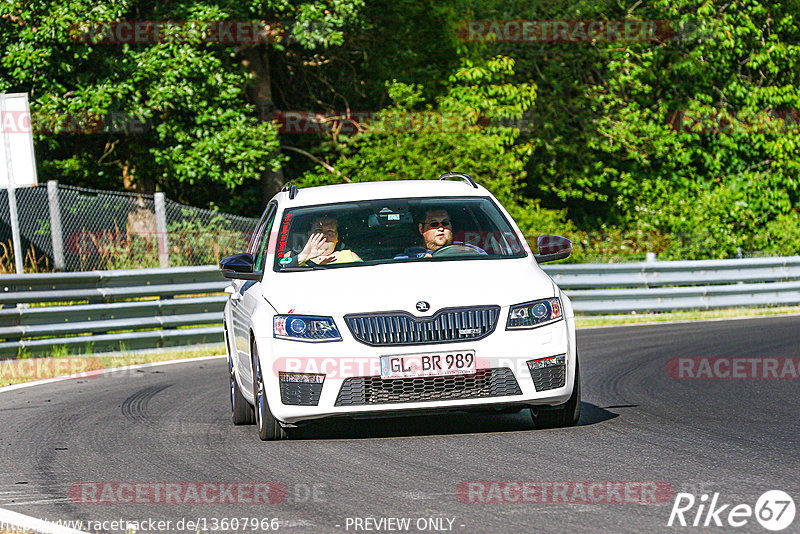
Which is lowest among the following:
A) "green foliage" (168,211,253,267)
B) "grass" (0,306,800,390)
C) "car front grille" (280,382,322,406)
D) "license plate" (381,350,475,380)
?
"grass" (0,306,800,390)

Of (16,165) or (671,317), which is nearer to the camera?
(16,165)

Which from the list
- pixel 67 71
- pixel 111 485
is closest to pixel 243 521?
pixel 111 485

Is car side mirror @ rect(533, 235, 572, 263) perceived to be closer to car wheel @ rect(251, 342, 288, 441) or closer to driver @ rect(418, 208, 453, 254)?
driver @ rect(418, 208, 453, 254)

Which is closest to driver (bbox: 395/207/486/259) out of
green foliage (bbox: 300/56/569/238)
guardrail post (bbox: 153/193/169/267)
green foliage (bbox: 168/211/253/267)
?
guardrail post (bbox: 153/193/169/267)

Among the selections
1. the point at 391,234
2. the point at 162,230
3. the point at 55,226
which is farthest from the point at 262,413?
the point at 162,230

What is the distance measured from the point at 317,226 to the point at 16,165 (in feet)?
31.4

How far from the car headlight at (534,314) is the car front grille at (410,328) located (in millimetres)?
194

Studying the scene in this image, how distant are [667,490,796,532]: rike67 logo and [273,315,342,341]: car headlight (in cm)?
252

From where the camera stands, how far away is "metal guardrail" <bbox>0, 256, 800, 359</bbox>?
15484 millimetres

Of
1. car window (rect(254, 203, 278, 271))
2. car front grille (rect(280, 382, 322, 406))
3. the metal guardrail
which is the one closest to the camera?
car front grille (rect(280, 382, 322, 406))

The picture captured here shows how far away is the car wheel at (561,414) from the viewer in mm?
8148

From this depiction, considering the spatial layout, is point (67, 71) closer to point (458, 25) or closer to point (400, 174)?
point (400, 174)

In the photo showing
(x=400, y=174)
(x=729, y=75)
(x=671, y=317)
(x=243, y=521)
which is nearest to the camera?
(x=243, y=521)

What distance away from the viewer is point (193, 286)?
17.3 m
